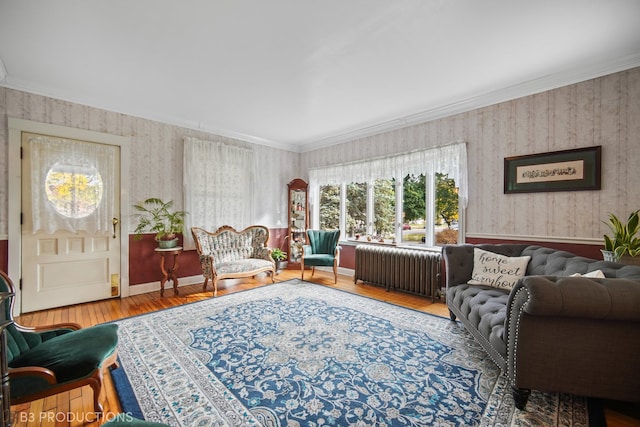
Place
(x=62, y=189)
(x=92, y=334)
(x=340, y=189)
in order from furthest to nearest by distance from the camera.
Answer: (x=340, y=189) < (x=62, y=189) < (x=92, y=334)

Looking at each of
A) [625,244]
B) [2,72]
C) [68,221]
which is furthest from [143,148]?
[625,244]

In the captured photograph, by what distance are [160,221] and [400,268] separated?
389 centimetres

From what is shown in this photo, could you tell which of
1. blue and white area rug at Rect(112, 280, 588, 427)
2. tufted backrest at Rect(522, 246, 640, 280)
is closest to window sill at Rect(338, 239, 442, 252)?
blue and white area rug at Rect(112, 280, 588, 427)

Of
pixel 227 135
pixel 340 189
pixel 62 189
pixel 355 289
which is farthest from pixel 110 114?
pixel 355 289

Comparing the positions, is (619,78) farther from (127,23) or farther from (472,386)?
(127,23)

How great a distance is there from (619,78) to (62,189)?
21.6ft

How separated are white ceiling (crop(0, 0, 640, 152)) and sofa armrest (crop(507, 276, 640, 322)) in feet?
6.62

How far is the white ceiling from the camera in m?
2.10

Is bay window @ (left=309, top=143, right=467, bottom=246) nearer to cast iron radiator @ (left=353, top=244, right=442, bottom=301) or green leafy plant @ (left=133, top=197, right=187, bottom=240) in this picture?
cast iron radiator @ (left=353, top=244, right=442, bottom=301)

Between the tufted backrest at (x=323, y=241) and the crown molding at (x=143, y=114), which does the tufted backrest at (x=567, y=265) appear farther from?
the crown molding at (x=143, y=114)

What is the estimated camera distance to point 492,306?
2260 millimetres

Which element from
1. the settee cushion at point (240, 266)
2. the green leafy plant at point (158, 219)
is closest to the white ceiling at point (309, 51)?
the green leafy plant at point (158, 219)

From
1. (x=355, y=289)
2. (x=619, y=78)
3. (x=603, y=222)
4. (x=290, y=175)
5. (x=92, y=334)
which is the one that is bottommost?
(x=355, y=289)

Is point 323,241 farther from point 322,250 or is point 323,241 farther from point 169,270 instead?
point 169,270
